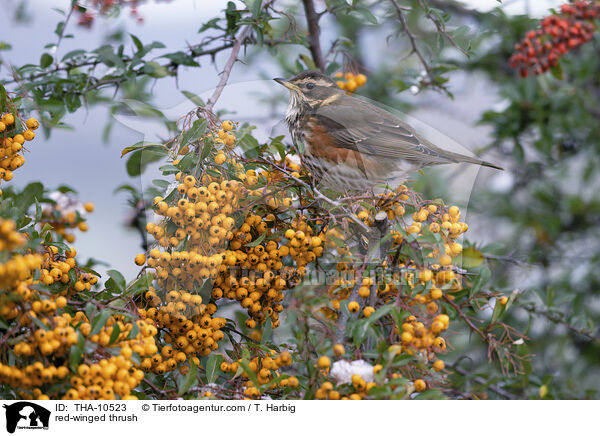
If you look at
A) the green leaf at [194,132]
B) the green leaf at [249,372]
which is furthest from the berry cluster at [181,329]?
the green leaf at [194,132]

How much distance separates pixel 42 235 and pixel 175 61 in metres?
0.85

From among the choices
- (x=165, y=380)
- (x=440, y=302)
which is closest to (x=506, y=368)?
(x=440, y=302)

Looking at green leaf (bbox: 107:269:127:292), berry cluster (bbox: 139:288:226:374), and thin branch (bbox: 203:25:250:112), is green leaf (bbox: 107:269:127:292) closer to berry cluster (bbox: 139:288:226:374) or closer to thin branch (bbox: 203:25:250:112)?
berry cluster (bbox: 139:288:226:374)

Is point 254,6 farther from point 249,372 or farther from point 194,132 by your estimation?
point 249,372

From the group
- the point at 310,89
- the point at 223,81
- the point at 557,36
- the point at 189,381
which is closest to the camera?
the point at 189,381

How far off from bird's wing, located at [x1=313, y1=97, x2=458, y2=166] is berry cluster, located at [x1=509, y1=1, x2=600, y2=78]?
822mm

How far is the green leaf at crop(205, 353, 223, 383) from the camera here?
1194 mm

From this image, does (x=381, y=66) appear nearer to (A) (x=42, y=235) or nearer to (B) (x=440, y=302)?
(B) (x=440, y=302)

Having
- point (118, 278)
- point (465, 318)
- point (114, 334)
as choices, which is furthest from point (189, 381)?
point (465, 318)

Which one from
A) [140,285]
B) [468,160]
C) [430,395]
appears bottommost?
[430,395]

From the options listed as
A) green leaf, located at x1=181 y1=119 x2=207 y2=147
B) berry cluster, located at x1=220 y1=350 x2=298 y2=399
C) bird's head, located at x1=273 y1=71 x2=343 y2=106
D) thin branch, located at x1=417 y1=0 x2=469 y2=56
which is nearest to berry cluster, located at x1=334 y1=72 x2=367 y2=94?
thin branch, located at x1=417 y1=0 x2=469 y2=56

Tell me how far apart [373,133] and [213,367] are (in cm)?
70

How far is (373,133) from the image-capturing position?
137 centimetres

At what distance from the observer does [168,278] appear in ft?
3.77
